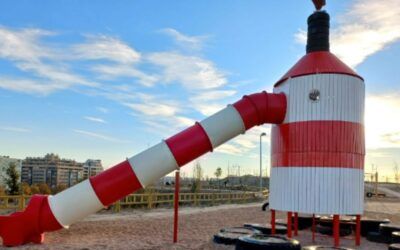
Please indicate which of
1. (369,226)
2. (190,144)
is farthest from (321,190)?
(369,226)

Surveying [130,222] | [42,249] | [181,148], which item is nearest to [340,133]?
[181,148]

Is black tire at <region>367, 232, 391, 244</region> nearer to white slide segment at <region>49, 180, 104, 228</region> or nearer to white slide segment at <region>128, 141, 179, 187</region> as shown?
white slide segment at <region>128, 141, 179, 187</region>

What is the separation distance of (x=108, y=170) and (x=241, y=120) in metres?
3.76

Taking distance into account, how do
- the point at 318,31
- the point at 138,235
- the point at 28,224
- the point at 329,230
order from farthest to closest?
the point at 329,230 → the point at 138,235 → the point at 318,31 → the point at 28,224

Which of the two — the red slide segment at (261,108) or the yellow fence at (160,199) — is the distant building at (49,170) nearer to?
the yellow fence at (160,199)

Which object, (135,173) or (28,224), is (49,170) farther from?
(135,173)

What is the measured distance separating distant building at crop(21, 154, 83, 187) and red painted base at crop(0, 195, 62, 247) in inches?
4531

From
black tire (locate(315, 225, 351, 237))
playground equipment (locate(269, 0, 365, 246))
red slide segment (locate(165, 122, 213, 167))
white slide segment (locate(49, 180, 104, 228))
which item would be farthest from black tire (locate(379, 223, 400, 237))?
white slide segment (locate(49, 180, 104, 228))

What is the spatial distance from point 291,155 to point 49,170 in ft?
421

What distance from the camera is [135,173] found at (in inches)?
424

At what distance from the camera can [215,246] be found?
11.4 m

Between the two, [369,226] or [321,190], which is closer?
[321,190]

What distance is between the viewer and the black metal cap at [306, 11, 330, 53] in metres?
11.6

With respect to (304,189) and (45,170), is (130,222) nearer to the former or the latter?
(304,189)
